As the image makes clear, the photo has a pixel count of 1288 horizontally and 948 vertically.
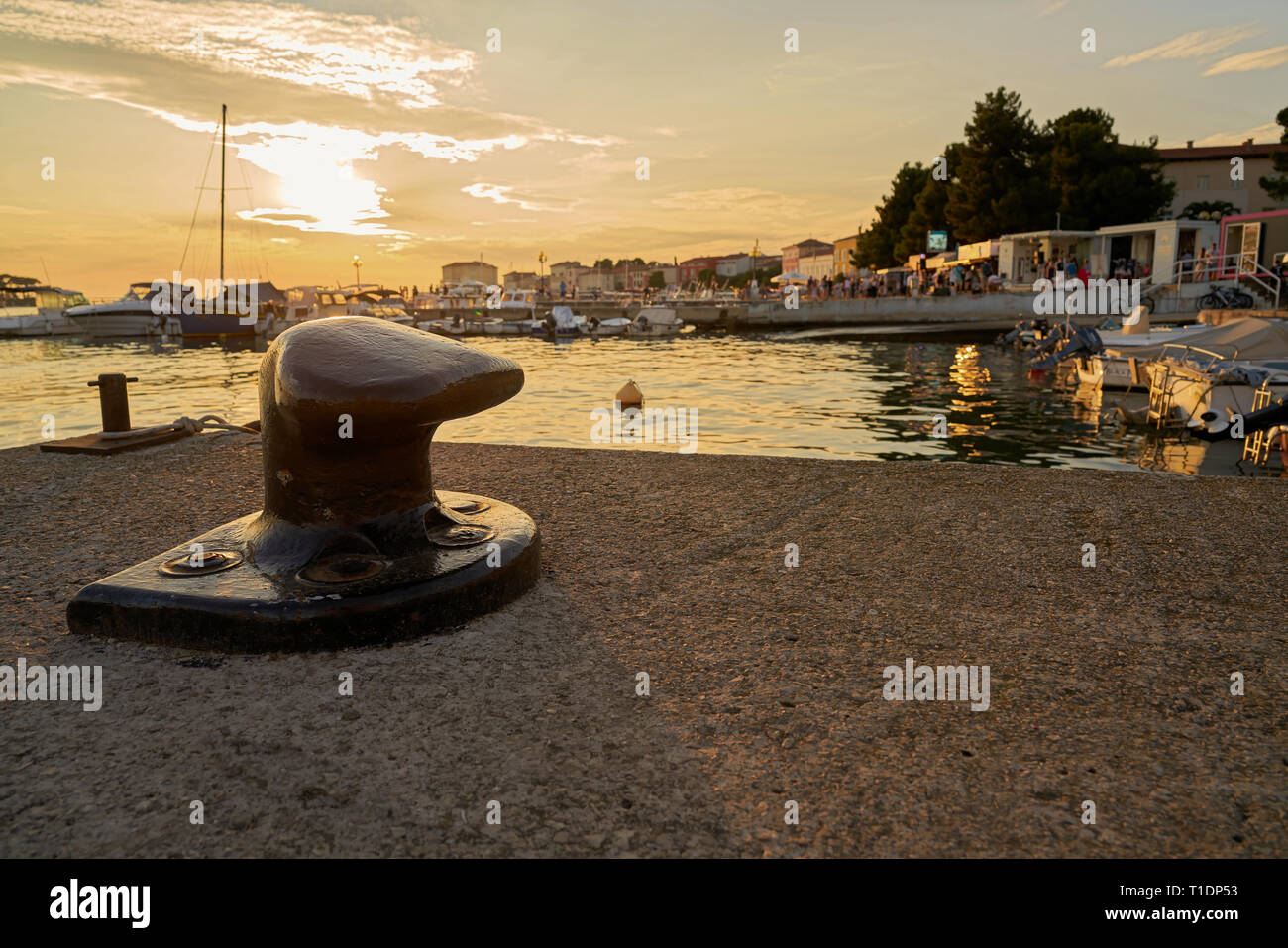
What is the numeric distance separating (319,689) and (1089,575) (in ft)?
12.0

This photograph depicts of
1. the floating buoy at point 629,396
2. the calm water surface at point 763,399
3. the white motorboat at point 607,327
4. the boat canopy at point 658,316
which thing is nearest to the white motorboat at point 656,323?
the boat canopy at point 658,316

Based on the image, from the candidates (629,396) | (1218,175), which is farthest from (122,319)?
(1218,175)

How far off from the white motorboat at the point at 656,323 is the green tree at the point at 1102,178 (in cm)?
2695

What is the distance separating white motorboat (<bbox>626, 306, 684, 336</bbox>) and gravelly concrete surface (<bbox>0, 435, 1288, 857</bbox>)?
49732mm

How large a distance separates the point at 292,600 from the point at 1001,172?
65.3 metres

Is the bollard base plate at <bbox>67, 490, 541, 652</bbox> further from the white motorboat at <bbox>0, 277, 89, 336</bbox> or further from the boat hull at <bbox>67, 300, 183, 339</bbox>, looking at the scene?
the white motorboat at <bbox>0, 277, 89, 336</bbox>

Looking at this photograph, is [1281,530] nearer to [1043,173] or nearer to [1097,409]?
[1097,409]

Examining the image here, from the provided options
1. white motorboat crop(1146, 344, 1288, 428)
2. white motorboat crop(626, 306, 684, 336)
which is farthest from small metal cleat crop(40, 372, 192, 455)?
white motorboat crop(626, 306, 684, 336)

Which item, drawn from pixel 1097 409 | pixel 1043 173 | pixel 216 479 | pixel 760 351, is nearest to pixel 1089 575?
pixel 216 479

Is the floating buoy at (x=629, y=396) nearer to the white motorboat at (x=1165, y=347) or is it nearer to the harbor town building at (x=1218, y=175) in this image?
the white motorboat at (x=1165, y=347)

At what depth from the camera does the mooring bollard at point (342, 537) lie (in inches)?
127

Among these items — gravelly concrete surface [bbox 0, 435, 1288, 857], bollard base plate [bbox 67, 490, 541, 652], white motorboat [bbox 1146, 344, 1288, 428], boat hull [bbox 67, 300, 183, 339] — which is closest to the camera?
gravelly concrete surface [bbox 0, 435, 1288, 857]

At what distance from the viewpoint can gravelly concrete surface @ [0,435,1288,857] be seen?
7.16ft
